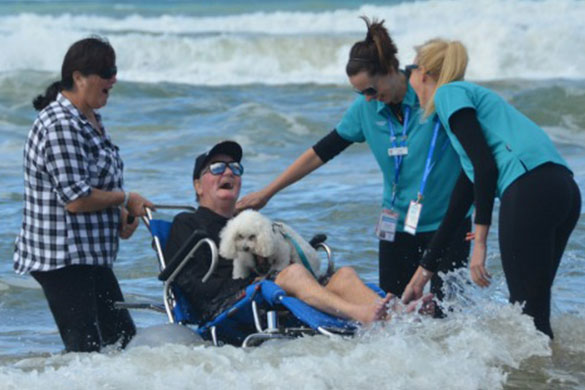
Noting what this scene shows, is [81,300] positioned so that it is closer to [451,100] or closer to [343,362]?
[343,362]

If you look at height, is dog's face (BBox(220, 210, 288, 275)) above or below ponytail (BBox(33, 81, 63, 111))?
below

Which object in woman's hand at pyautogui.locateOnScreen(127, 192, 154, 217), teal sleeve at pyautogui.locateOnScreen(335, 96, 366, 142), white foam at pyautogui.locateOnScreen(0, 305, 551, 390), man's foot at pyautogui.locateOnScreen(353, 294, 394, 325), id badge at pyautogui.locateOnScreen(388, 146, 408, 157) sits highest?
teal sleeve at pyautogui.locateOnScreen(335, 96, 366, 142)

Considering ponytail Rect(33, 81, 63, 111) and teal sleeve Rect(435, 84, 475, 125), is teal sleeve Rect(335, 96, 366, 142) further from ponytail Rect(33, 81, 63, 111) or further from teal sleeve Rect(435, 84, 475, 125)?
ponytail Rect(33, 81, 63, 111)

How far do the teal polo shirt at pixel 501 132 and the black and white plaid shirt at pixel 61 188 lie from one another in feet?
5.67

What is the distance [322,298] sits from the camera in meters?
5.85

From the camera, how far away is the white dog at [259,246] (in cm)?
615

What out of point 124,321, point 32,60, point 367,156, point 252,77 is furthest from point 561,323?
point 32,60

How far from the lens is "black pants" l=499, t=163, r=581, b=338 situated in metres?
4.94

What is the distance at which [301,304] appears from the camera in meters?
5.78

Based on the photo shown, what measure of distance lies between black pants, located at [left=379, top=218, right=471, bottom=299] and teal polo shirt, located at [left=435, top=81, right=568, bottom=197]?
3.30 feet

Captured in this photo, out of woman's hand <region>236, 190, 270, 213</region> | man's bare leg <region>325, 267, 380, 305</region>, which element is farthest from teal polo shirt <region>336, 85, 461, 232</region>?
woman's hand <region>236, 190, 270, 213</region>

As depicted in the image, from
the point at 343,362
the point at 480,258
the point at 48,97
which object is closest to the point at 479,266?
the point at 480,258

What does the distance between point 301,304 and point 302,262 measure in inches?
26.3

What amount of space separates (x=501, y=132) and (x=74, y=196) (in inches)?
79.9
